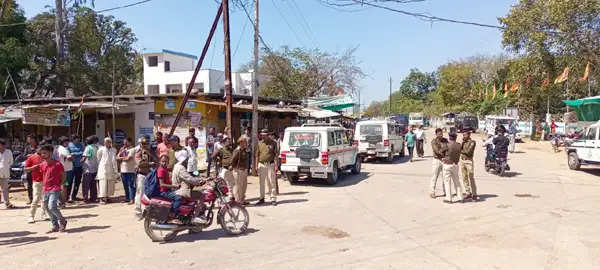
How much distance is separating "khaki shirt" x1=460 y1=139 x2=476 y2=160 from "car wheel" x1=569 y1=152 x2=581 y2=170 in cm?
802

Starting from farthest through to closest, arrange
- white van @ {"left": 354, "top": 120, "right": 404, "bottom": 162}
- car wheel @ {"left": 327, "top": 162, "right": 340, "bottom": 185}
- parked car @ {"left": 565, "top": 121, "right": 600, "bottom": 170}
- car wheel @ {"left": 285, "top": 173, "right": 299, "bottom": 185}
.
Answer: white van @ {"left": 354, "top": 120, "right": 404, "bottom": 162}, parked car @ {"left": 565, "top": 121, "right": 600, "bottom": 170}, car wheel @ {"left": 285, "top": 173, "right": 299, "bottom": 185}, car wheel @ {"left": 327, "top": 162, "right": 340, "bottom": 185}

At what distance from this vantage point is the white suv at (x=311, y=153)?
39.8ft

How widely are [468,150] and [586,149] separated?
744cm

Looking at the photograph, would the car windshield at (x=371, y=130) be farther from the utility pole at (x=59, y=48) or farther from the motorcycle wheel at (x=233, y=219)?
the utility pole at (x=59, y=48)

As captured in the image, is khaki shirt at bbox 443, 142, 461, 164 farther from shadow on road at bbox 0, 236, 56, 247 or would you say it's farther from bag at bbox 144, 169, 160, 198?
shadow on road at bbox 0, 236, 56, 247

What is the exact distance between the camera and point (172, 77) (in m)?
44.6

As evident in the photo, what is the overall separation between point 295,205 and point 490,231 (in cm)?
420

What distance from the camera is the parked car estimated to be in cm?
1408

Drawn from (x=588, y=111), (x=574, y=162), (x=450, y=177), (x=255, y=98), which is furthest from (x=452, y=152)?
(x=588, y=111)

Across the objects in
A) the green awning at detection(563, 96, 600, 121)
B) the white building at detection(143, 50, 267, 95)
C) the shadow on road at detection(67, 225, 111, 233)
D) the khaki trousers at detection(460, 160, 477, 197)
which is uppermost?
the white building at detection(143, 50, 267, 95)

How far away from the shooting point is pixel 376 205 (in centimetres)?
954

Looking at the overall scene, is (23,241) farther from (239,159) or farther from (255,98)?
(255,98)

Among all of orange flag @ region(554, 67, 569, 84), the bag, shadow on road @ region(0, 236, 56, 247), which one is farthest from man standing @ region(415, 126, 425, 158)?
shadow on road @ region(0, 236, 56, 247)

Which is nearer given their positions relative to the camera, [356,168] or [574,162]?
[356,168]
